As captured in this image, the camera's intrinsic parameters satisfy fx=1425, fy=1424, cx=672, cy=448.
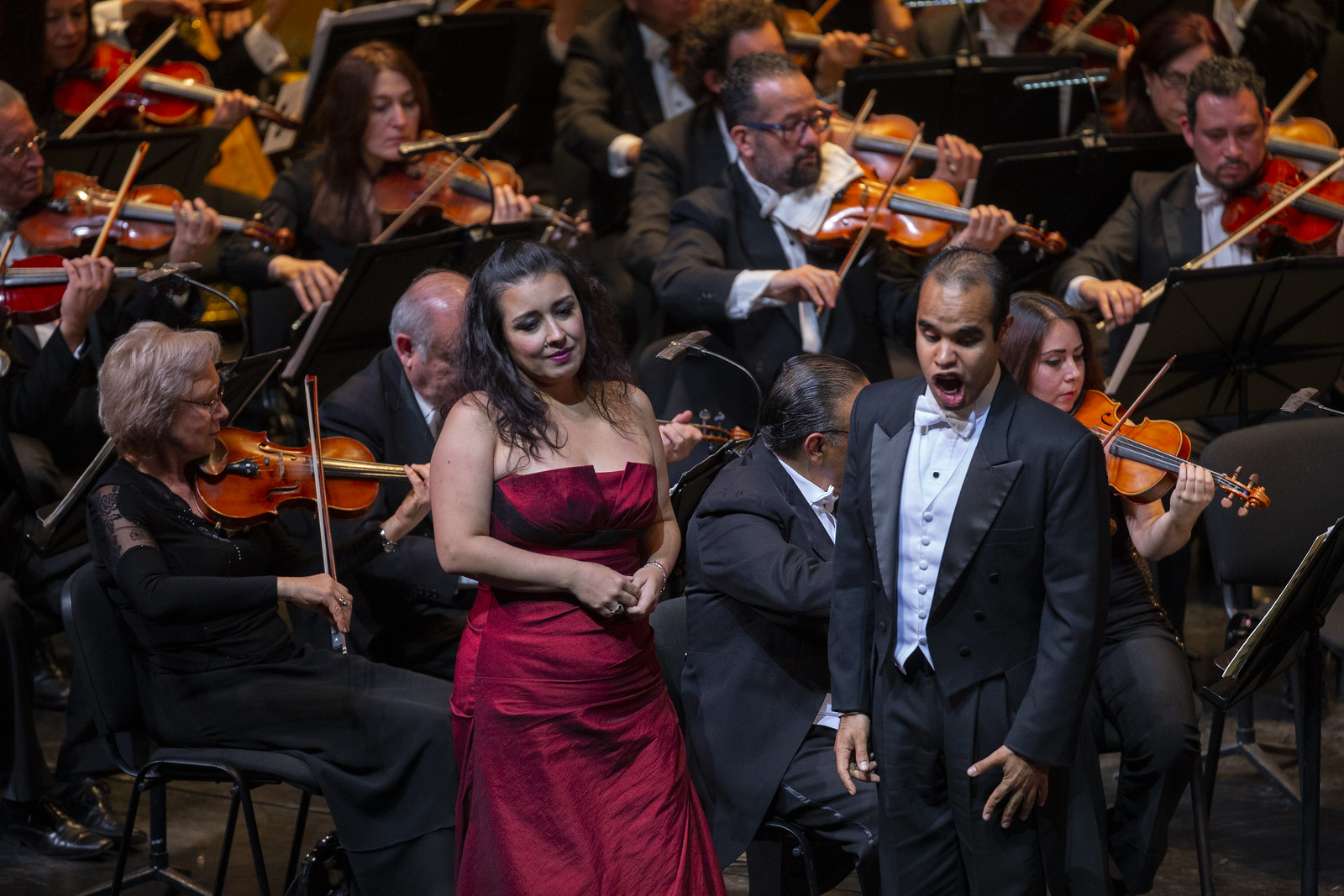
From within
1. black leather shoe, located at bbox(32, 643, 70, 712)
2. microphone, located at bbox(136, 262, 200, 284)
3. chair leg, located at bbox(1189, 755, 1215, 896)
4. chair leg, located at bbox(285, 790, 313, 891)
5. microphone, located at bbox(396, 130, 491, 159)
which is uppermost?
microphone, located at bbox(396, 130, 491, 159)

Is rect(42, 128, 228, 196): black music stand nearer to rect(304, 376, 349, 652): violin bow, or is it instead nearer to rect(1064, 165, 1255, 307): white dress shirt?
rect(304, 376, 349, 652): violin bow

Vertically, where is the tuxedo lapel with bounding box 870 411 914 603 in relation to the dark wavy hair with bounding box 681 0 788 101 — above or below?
below

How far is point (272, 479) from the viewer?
2984 mm

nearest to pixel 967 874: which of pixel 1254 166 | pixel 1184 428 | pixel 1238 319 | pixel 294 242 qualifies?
pixel 1238 319

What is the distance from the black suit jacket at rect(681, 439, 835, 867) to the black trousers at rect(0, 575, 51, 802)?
1.63 m

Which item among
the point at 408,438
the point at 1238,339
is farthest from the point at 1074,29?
the point at 408,438

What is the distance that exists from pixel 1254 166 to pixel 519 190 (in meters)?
2.25

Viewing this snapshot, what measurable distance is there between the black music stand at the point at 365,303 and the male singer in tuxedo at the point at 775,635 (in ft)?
4.29

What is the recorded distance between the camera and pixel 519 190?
4.63 m

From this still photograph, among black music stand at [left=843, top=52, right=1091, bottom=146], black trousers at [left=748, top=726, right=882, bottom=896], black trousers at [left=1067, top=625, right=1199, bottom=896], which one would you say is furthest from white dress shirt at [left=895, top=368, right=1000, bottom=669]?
black music stand at [left=843, top=52, right=1091, bottom=146]

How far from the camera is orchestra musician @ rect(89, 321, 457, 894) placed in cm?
269

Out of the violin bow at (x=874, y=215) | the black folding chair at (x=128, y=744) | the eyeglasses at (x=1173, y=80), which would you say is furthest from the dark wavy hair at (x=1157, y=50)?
the black folding chair at (x=128, y=744)

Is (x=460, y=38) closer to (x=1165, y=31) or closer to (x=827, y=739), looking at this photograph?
(x=1165, y=31)

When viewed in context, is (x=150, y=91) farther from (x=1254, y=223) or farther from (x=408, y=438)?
(x=1254, y=223)
